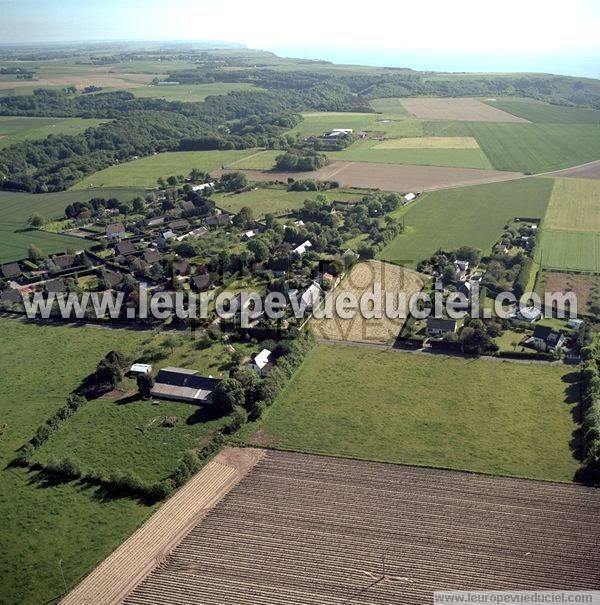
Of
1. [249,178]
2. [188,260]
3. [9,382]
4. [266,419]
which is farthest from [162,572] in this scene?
[249,178]

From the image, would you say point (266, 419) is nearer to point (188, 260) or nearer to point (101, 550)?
point (101, 550)

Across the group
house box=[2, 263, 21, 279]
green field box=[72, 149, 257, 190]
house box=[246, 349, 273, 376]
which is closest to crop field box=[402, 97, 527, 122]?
green field box=[72, 149, 257, 190]

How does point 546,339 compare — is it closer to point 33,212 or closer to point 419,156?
point 33,212

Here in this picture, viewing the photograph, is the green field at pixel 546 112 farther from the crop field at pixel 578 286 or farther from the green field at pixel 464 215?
the crop field at pixel 578 286

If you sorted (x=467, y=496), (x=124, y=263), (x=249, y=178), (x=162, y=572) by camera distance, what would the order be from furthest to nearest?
1. (x=249, y=178)
2. (x=124, y=263)
3. (x=467, y=496)
4. (x=162, y=572)

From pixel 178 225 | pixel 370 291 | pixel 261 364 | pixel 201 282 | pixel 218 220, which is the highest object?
pixel 218 220

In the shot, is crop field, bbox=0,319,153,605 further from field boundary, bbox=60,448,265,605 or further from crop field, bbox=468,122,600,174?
crop field, bbox=468,122,600,174

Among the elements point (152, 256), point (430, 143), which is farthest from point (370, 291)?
point (430, 143)
